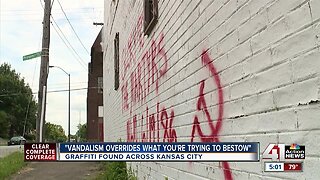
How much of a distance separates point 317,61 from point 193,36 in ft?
7.25

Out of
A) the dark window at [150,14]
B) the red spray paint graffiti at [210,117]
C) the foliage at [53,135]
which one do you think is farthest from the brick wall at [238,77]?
the foliage at [53,135]

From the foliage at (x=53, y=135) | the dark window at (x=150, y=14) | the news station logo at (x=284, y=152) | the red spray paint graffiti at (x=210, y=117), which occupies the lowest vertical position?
the foliage at (x=53, y=135)

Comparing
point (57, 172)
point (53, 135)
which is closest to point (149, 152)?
point (57, 172)

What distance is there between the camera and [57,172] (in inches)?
523

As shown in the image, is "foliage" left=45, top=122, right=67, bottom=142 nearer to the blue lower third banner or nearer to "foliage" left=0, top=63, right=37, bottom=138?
the blue lower third banner

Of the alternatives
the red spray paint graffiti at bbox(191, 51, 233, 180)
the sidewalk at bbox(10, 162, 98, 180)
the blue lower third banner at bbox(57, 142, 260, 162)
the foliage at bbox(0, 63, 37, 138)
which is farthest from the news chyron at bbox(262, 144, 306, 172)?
the foliage at bbox(0, 63, 37, 138)

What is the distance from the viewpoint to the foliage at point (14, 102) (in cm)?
7100

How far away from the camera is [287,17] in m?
2.54

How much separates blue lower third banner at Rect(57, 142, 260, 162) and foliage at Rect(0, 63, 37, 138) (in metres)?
70.0

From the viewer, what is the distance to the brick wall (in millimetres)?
2365

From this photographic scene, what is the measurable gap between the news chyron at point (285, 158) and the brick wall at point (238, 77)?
0.05m

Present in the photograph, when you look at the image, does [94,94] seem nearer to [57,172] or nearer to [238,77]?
[57,172]

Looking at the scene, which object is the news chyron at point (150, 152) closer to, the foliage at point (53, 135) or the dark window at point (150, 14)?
the foliage at point (53, 135)

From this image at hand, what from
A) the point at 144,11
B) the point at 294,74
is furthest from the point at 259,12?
the point at 144,11
